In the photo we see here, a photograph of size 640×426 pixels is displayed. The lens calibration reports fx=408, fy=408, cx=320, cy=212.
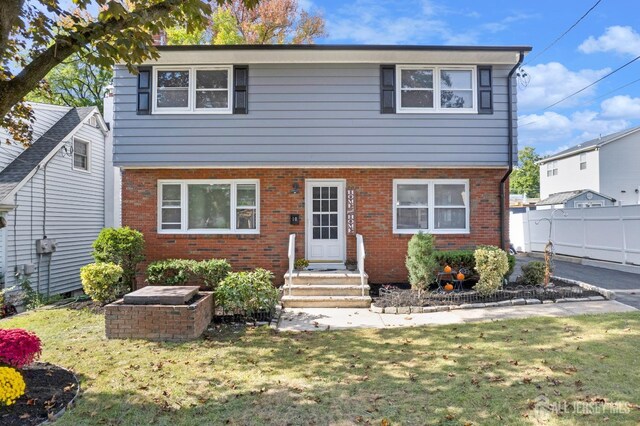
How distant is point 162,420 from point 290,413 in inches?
45.8

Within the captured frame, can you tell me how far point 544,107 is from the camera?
2756cm

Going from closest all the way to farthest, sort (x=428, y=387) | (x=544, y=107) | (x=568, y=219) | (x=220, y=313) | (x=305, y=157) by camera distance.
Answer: (x=428, y=387), (x=220, y=313), (x=305, y=157), (x=568, y=219), (x=544, y=107)

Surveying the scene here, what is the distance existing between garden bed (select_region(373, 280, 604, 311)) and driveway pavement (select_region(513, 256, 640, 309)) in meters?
0.81

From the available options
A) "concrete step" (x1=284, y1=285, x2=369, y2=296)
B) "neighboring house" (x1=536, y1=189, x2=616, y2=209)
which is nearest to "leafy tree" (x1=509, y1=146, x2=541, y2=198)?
"neighboring house" (x1=536, y1=189, x2=616, y2=209)

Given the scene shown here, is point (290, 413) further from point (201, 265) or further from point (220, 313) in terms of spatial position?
point (201, 265)

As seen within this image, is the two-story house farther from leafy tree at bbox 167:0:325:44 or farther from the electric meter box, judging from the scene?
leafy tree at bbox 167:0:325:44

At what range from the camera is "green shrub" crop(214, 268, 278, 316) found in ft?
23.5

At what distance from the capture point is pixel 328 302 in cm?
851

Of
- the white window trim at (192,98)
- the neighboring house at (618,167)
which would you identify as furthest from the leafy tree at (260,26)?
the neighboring house at (618,167)

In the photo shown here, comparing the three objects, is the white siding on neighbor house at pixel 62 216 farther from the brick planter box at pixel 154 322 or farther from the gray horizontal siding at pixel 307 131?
the brick planter box at pixel 154 322

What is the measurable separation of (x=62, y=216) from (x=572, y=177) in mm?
28424

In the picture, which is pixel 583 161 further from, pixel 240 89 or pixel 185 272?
pixel 185 272

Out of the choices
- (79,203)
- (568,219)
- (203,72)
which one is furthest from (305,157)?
(568,219)

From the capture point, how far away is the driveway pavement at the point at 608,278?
8.70 metres
